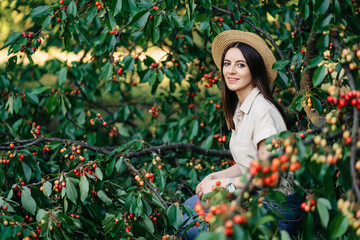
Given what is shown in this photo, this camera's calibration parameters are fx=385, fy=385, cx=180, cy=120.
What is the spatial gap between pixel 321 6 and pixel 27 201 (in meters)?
1.73

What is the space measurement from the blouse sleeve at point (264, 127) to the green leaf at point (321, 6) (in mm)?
515

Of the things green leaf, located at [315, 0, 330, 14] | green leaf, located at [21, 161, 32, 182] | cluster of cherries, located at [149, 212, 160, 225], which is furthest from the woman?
green leaf, located at [21, 161, 32, 182]

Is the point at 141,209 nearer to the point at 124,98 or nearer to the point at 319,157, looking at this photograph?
the point at 319,157

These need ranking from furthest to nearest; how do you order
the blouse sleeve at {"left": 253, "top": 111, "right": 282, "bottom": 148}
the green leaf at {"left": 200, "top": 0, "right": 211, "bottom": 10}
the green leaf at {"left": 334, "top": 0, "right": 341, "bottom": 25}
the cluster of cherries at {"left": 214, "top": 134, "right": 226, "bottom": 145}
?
the cluster of cherries at {"left": 214, "top": 134, "right": 226, "bottom": 145} < the green leaf at {"left": 200, "top": 0, "right": 211, "bottom": 10} < the blouse sleeve at {"left": 253, "top": 111, "right": 282, "bottom": 148} < the green leaf at {"left": 334, "top": 0, "right": 341, "bottom": 25}

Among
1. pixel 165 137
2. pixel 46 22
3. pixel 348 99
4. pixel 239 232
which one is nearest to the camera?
pixel 239 232

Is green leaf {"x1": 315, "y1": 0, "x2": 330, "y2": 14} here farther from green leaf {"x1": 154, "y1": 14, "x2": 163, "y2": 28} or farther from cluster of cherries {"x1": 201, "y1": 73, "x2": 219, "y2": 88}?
cluster of cherries {"x1": 201, "y1": 73, "x2": 219, "y2": 88}

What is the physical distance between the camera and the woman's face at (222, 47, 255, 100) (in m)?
2.05

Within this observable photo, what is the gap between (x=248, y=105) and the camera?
199 cm

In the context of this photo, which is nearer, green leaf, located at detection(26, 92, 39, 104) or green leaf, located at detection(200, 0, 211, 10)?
green leaf, located at detection(200, 0, 211, 10)

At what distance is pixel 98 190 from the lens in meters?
2.21

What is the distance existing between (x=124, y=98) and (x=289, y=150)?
11.1 feet

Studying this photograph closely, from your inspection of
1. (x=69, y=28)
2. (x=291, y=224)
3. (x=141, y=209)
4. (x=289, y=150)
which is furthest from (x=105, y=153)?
(x=289, y=150)

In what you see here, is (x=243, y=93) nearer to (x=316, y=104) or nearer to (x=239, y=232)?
(x=316, y=104)

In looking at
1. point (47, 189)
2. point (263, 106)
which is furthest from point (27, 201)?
point (263, 106)
